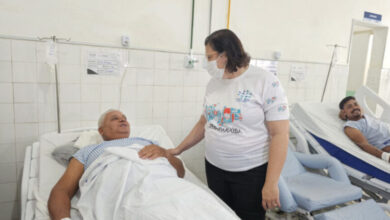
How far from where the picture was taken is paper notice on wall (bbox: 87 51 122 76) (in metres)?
2.10

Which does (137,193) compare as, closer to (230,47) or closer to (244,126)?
(244,126)

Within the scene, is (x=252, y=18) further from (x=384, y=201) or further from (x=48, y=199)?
(x=48, y=199)

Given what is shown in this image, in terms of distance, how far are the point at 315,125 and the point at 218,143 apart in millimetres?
1634

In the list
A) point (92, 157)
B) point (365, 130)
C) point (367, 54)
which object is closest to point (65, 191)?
point (92, 157)

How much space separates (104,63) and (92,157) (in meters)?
0.94

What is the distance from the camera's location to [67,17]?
6.55 feet

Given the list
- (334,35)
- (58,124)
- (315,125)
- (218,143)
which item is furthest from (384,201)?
(58,124)

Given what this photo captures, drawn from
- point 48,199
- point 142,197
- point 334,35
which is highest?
point 334,35

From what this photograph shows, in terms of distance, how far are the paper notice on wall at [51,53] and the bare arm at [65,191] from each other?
2.57 feet

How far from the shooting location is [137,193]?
1106 mm

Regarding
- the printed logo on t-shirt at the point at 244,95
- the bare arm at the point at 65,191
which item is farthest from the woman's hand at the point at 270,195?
the bare arm at the point at 65,191

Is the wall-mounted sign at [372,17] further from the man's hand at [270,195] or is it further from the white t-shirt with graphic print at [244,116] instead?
the man's hand at [270,195]

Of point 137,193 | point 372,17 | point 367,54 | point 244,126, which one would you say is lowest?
point 137,193

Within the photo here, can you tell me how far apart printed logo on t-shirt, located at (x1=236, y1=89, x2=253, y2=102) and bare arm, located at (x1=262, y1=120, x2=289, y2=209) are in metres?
0.15
